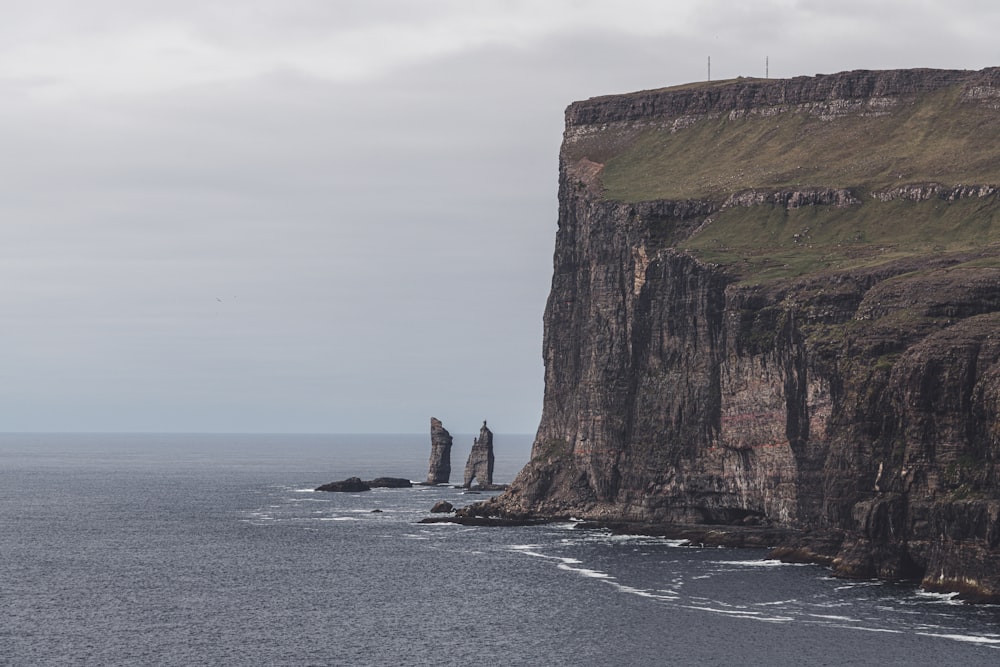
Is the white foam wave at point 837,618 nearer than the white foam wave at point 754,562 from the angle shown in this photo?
Yes

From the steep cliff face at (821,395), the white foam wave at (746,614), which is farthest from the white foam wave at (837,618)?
the steep cliff face at (821,395)

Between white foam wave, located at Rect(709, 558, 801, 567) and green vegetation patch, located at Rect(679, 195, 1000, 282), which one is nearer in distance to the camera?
white foam wave, located at Rect(709, 558, 801, 567)

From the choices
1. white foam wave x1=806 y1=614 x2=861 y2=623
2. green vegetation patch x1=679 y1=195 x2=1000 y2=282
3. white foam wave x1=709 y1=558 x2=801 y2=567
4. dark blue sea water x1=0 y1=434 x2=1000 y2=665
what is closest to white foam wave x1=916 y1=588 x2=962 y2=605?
dark blue sea water x1=0 y1=434 x2=1000 y2=665

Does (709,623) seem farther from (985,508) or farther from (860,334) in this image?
(860,334)

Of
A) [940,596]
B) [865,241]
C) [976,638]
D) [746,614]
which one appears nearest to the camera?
[976,638]

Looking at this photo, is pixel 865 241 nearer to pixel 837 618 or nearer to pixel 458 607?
pixel 837 618

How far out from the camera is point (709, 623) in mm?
113375

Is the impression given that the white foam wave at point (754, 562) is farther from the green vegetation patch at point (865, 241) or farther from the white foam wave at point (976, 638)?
the green vegetation patch at point (865, 241)

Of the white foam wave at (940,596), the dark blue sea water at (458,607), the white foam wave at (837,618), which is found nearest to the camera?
the dark blue sea water at (458,607)

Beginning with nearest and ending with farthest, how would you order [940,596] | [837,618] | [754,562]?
[837,618] → [940,596] → [754,562]

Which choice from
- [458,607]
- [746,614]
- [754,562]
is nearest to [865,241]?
[754,562]

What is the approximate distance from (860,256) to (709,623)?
80234 millimetres

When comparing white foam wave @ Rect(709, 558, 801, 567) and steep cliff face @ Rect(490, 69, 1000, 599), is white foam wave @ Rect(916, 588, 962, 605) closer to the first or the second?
steep cliff face @ Rect(490, 69, 1000, 599)

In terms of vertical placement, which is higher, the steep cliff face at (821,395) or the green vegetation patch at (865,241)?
the green vegetation patch at (865,241)
